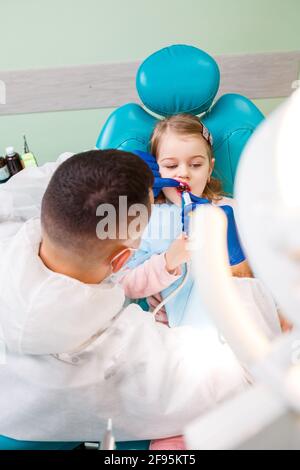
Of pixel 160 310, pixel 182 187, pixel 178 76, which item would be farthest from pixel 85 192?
pixel 178 76

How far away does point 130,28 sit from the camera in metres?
2.19

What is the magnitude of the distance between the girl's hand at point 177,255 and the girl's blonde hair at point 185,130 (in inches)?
15.6

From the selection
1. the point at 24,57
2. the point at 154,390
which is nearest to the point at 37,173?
the point at 24,57

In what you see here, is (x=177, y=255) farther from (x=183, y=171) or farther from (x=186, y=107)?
(x=186, y=107)

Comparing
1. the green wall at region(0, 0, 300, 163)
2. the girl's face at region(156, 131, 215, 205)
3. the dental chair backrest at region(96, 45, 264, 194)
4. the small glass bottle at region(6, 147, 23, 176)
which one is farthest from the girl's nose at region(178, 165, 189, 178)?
the green wall at region(0, 0, 300, 163)

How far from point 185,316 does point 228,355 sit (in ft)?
1.14

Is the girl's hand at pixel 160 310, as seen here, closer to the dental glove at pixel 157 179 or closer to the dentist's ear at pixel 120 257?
the dental glove at pixel 157 179

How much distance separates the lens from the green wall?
7.00 feet

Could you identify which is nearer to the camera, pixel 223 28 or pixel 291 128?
pixel 291 128

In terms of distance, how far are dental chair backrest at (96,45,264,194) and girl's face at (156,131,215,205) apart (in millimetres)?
178

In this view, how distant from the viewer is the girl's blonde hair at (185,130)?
1657mm

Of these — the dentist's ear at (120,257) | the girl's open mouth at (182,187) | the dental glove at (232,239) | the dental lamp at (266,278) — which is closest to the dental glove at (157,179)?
the girl's open mouth at (182,187)

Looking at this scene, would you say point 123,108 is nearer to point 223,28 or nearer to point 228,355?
point 223,28
